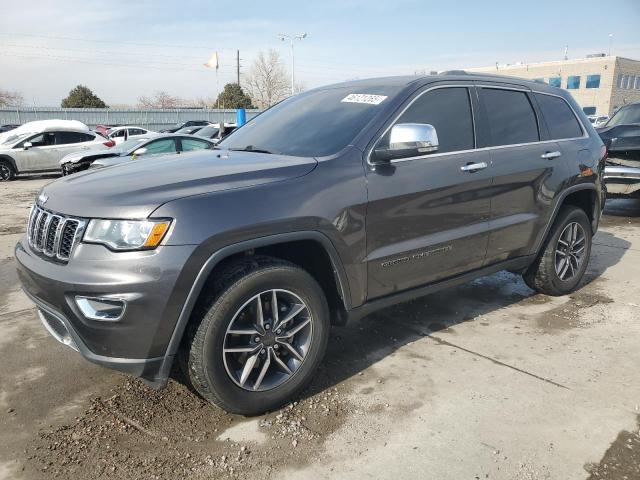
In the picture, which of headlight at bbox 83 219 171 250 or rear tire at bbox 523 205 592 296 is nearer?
headlight at bbox 83 219 171 250

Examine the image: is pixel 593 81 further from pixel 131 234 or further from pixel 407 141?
pixel 131 234

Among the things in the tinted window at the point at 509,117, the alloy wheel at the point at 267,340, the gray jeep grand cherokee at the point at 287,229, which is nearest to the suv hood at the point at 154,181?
the gray jeep grand cherokee at the point at 287,229

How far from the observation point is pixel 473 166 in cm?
368

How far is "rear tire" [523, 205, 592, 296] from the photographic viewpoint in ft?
15.1

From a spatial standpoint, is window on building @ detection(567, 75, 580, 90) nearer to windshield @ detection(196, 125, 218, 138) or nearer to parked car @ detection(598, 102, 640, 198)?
windshield @ detection(196, 125, 218, 138)

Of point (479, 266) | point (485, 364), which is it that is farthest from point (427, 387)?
point (479, 266)

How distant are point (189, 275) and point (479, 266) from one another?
7.60 ft

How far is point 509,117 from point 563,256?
1.45m

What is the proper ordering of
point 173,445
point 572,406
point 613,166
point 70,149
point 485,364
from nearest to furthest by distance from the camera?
point 173,445 < point 572,406 < point 485,364 < point 613,166 < point 70,149

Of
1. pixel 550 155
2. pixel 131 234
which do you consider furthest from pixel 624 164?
pixel 131 234

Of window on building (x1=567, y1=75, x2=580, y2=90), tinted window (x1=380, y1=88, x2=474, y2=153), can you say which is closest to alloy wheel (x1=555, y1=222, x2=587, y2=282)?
tinted window (x1=380, y1=88, x2=474, y2=153)

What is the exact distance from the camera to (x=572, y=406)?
303cm

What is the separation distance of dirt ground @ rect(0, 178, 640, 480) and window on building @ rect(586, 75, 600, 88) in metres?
77.0

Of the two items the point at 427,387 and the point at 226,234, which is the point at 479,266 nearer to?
the point at 427,387
